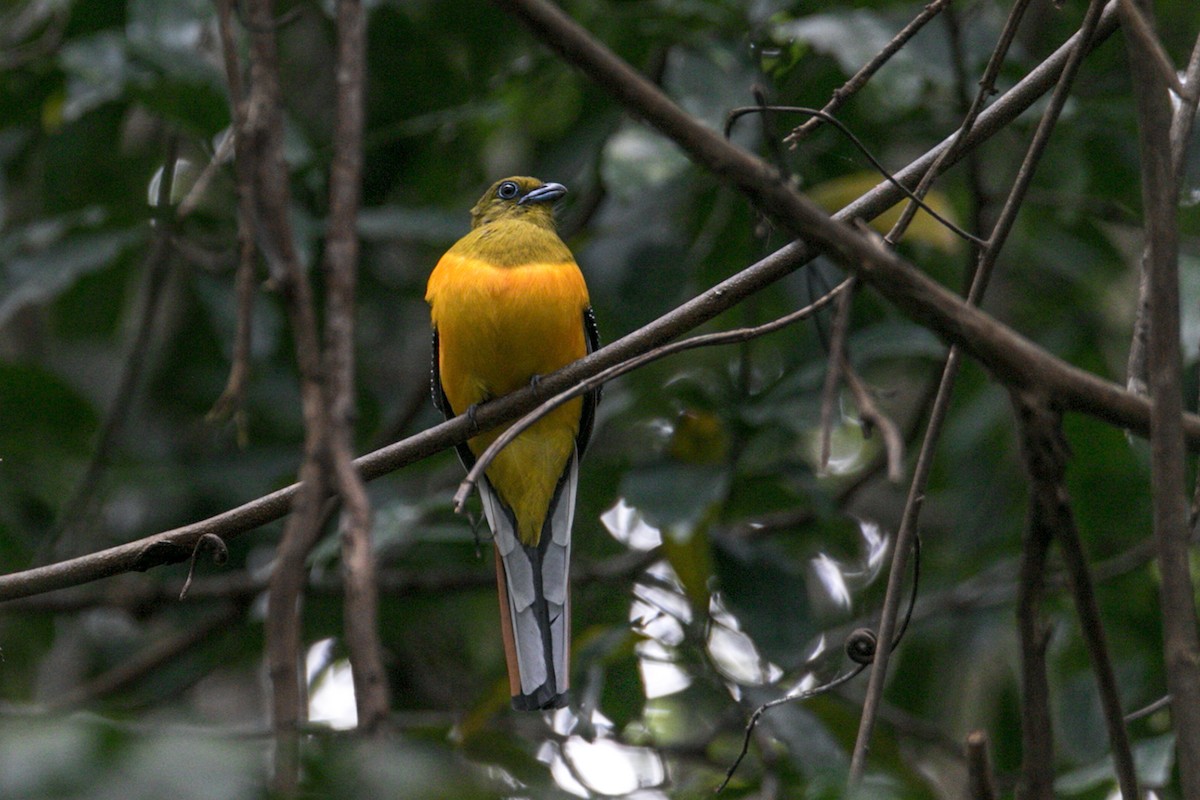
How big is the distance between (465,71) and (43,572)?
3414 mm

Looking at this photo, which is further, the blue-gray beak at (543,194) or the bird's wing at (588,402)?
the blue-gray beak at (543,194)

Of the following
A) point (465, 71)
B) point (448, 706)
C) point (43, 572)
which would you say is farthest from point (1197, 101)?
point (448, 706)

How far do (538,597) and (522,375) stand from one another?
703mm

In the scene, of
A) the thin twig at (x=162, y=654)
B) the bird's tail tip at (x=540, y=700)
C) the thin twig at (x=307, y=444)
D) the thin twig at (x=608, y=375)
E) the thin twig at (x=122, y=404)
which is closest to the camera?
the thin twig at (x=307, y=444)

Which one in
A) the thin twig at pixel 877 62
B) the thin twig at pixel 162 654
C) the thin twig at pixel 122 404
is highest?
the thin twig at pixel 122 404

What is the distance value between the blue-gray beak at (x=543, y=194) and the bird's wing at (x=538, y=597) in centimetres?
94

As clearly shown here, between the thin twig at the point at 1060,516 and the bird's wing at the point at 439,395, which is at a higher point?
the bird's wing at the point at 439,395

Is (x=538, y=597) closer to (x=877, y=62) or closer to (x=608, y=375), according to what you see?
(x=608, y=375)

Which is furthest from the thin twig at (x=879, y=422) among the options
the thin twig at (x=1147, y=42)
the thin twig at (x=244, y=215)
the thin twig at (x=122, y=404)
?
the thin twig at (x=122, y=404)

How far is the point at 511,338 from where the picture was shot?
13.6 feet

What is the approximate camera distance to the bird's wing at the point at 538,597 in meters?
3.67

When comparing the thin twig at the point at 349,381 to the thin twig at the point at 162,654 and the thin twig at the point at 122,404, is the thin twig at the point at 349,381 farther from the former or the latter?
the thin twig at the point at 162,654

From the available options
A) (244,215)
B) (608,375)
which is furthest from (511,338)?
(244,215)

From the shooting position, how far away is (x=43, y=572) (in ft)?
9.27
